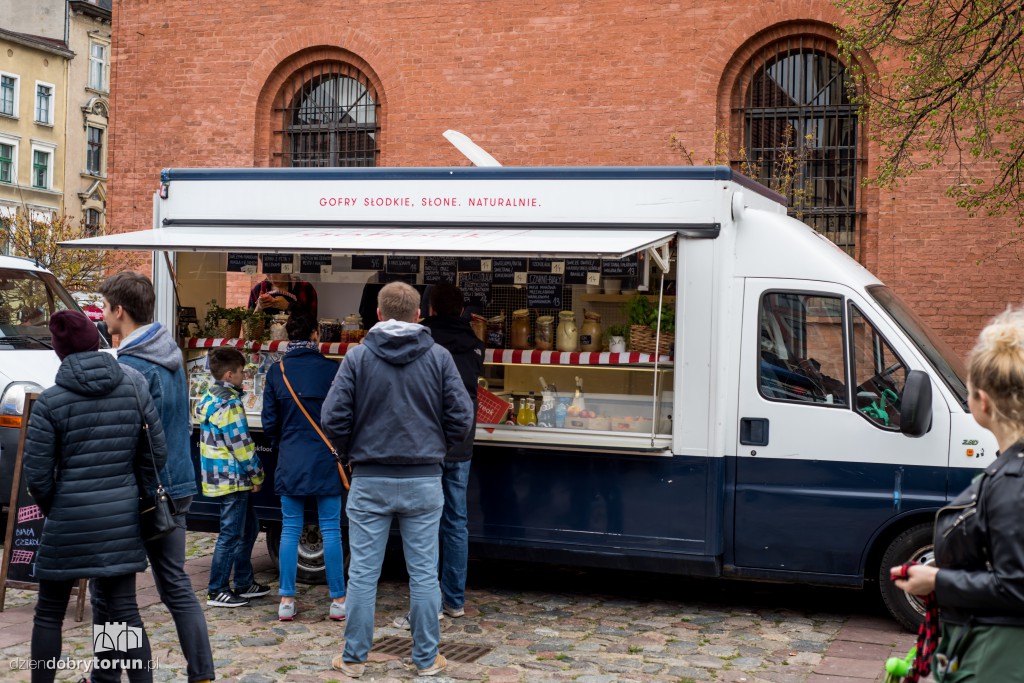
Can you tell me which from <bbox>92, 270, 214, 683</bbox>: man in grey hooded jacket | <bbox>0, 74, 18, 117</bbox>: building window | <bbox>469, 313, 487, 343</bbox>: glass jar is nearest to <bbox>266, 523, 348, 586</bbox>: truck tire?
<bbox>469, 313, 487, 343</bbox>: glass jar

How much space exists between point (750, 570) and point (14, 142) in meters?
46.4

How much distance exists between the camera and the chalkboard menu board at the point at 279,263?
8.73m

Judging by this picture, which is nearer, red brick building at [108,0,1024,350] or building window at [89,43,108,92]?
red brick building at [108,0,1024,350]

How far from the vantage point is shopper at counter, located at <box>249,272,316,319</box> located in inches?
342

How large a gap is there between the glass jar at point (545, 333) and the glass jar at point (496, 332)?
0.26 m

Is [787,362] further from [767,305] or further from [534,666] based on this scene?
[534,666]

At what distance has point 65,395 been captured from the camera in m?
4.55

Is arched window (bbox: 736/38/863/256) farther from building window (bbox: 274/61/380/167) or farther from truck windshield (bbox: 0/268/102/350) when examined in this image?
truck windshield (bbox: 0/268/102/350)

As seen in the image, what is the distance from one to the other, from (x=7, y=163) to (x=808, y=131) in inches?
1561

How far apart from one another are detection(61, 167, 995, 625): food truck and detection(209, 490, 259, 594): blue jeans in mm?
A: 564

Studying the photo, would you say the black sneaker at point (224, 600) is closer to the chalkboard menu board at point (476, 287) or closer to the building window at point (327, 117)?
the chalkboard menu board at point (476, 287)

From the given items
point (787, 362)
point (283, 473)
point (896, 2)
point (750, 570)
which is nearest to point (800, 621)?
point (750, 570)

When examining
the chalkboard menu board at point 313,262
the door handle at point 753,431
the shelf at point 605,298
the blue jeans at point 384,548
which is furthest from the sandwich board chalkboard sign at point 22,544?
the door handle at point 753,431

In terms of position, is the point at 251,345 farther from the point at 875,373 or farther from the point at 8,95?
the point at 8,95
